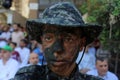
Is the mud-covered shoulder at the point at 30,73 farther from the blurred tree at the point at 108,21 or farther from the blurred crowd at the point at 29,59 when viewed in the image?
the blurred tree at the point at 108,21

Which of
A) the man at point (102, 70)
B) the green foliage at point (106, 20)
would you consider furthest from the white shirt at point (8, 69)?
the green foliage at point (106, 20)

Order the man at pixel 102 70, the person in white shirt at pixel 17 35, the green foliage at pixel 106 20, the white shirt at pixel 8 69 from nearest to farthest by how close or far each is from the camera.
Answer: the man at pixel 102 70, the white shirt at pixel 8 69, the green foliage at pixel 106 20, the person in white shirt at pixel 17 35

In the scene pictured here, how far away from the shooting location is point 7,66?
7.72 metres

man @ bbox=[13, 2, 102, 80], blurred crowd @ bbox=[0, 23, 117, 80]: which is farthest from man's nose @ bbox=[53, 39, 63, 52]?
blurred crowd @ bbox=[0, 23, 117, 80]

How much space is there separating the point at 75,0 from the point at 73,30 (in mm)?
15039

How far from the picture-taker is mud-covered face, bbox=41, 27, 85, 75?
1.81 metres

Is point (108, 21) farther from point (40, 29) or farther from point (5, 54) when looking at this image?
point (40, 29)

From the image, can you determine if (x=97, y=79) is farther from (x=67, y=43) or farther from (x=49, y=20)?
(x=49, y=20)

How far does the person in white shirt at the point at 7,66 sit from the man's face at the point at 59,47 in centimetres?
545

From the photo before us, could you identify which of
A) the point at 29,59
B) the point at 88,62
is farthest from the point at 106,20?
the point at 29,59

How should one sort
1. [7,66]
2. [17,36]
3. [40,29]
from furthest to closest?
[17,36], [7,66], [40,29]

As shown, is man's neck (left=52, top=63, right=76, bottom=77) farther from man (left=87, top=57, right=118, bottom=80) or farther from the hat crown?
man (left=87, top=57, right=118, bottom=80)

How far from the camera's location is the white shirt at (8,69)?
7379 millimetres

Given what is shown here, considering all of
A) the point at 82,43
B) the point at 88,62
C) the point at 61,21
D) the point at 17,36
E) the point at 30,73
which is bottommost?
the point at 17,36
